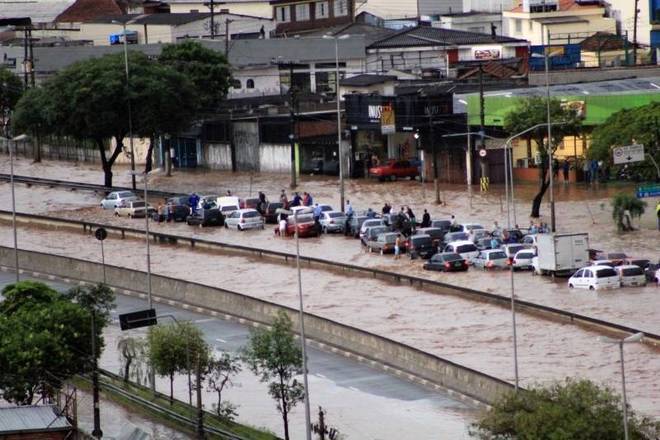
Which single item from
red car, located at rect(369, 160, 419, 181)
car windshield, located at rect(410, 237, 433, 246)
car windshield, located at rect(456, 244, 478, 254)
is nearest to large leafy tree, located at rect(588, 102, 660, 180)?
car windshield, located at rect(456, 244, 478, 254)

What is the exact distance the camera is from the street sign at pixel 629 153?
78.5 m

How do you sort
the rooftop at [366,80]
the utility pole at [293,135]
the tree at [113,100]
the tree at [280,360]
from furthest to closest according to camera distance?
the rooftop at [366,80]
the utility pole at [293,135]
the tree at [113,100]
the tree at [280,360]

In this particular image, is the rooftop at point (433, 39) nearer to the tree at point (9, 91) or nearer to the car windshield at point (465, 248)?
the tree at point (9, 91)

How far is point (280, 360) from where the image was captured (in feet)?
171

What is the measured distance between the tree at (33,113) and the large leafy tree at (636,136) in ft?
106

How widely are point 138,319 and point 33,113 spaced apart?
1789 inches

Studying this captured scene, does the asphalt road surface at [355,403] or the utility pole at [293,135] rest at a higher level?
the utility pole at [293,135]

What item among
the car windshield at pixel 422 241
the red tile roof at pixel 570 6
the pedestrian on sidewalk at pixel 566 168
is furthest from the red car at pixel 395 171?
the red tile roof at pixel 570 6

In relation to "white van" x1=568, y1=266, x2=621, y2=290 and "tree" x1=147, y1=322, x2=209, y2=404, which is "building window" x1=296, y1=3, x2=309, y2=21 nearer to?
"white van" x1=568, y1=266, x2=621, y2=290

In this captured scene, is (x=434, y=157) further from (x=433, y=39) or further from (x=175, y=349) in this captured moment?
(x=175, y=349)

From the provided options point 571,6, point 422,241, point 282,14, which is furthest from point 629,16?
point 422,241

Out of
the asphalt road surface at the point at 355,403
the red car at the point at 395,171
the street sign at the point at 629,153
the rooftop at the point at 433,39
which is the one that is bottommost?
the asphalt road surface at the point at 355,403

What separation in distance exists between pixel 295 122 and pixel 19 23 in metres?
57.1

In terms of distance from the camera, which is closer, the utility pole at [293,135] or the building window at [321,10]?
the utility pole at [293,135]
